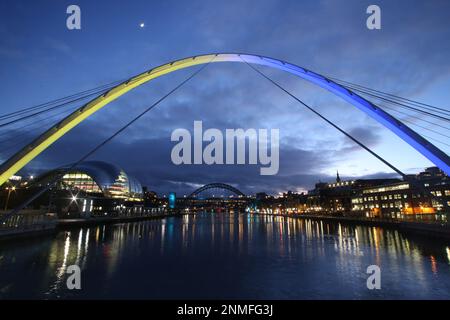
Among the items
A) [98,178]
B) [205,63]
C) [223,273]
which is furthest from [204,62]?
[98,178]

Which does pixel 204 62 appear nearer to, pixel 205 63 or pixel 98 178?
pixel 205 63

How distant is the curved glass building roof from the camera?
10068 cm

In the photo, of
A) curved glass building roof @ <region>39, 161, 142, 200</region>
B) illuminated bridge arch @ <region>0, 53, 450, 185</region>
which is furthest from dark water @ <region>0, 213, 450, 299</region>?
curved glass building roof @ <region>39, 161, 142, 200</region>

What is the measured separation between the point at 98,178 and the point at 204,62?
9755 cm

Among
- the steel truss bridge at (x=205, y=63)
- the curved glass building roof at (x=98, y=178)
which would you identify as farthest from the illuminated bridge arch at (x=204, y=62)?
the curved glass building roof at (x=98, y=178)

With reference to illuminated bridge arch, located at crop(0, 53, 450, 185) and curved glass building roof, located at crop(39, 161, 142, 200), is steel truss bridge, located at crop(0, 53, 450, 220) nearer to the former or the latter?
illuminated bridge arch, located at crop(0, 53, 450, 185)

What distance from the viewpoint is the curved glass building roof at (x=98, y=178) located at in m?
101

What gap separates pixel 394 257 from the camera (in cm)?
2430

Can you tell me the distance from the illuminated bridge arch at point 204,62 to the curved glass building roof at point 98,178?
288ft

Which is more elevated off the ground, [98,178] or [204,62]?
[98,178]

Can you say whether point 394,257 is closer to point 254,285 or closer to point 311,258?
point 311,258

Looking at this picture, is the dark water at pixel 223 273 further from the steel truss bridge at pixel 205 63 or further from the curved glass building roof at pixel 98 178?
the curved glass building roof at pixel 98 178

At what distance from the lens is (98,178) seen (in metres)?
104
